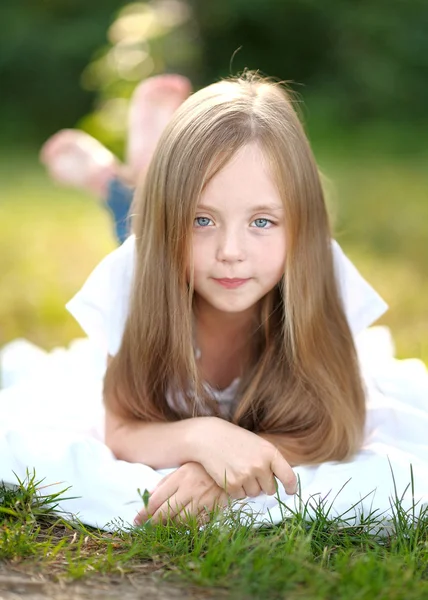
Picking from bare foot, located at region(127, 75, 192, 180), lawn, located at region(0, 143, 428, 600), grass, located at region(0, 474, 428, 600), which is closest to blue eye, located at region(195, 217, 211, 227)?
lawn, located at region(0, 143, 428, 600)

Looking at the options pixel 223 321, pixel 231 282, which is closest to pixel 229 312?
pixel 223 321

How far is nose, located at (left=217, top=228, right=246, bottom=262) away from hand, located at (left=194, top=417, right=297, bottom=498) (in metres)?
0.40

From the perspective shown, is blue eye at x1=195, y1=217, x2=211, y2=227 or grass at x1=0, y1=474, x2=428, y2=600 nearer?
grass at x1=0, y1=474, x2=428, y2=600

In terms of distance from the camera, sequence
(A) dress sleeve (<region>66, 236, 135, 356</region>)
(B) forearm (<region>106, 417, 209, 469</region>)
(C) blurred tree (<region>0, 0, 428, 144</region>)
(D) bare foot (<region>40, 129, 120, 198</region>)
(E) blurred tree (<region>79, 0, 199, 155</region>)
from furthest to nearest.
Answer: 1. (C) blurred tree (<region>0, 0, 428, 144</region>)
2. (E) blurred tree (<region>79, 0, 199, 155</region>)
3. (D) bare foot (<region>40, 129, 120, 198</region>)
4. (A) dress sleeve (<region>66, 236, 135, 356</region>)
5. (B) forearm (<region>106, 417, 209, 469</region>)

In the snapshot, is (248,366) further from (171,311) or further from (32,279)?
(32,279)

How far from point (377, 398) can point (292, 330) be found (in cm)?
47

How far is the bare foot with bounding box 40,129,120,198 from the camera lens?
348cm

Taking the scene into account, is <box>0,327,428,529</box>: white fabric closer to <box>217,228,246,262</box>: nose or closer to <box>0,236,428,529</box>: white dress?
<box>0,236,428,529</box>: white dress

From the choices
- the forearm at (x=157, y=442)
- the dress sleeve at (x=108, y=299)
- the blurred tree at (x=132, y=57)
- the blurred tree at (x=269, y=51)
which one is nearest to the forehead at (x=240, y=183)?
the dress sleeve at (x=108, y=299)

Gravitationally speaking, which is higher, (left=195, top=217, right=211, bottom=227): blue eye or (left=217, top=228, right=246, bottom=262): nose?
(left=195, top=217, right=211, bottom=227): blue eye

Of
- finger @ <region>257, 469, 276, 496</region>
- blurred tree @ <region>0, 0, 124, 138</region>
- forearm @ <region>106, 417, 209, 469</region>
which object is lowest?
finger @ <region>257, 469, 276, 496</region>

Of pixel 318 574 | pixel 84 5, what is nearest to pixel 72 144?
pixel 318 574

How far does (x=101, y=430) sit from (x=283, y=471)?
694 mm

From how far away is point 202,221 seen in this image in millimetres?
2189
